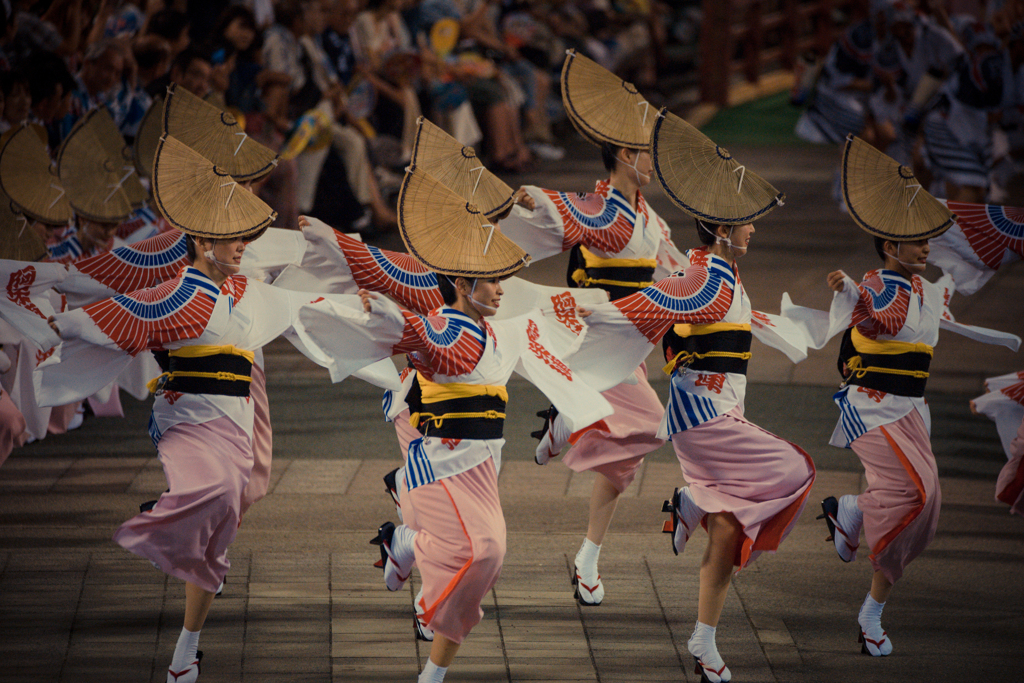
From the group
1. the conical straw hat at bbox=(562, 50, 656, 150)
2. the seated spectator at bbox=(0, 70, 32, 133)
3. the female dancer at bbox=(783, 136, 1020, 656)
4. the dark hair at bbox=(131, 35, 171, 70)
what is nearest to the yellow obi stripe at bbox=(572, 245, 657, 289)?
the conical straw hat at bbox=(562, 50, 656, 150)

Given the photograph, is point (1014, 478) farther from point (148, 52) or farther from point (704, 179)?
point (148, 52)

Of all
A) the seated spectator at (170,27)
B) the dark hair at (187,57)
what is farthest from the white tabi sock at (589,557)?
the seated spectator at (170,27)

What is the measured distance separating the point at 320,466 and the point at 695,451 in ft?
7.30

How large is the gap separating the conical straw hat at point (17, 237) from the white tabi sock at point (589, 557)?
7.91 feet

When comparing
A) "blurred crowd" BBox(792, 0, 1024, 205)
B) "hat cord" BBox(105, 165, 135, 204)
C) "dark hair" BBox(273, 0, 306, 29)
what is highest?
"hat cord" BBox(105, 165, 135, 204)

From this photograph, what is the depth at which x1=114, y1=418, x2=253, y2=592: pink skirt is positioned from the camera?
354 centimetres

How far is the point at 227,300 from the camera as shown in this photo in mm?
3754

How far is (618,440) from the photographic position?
442 centimetres

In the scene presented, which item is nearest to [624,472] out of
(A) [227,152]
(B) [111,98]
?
(A) [227,152]

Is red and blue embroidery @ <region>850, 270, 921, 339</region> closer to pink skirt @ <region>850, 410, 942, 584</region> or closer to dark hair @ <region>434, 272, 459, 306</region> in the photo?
pink skirt @ <region>850, 410, 942, 584</region>

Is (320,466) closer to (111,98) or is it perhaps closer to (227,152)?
(227,152)

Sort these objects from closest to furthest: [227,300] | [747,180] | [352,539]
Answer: [227,300], [747,180], [352,539]

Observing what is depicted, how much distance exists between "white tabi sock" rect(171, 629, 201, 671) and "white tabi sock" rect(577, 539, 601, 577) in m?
1.39

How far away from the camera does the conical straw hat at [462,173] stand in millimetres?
4281
